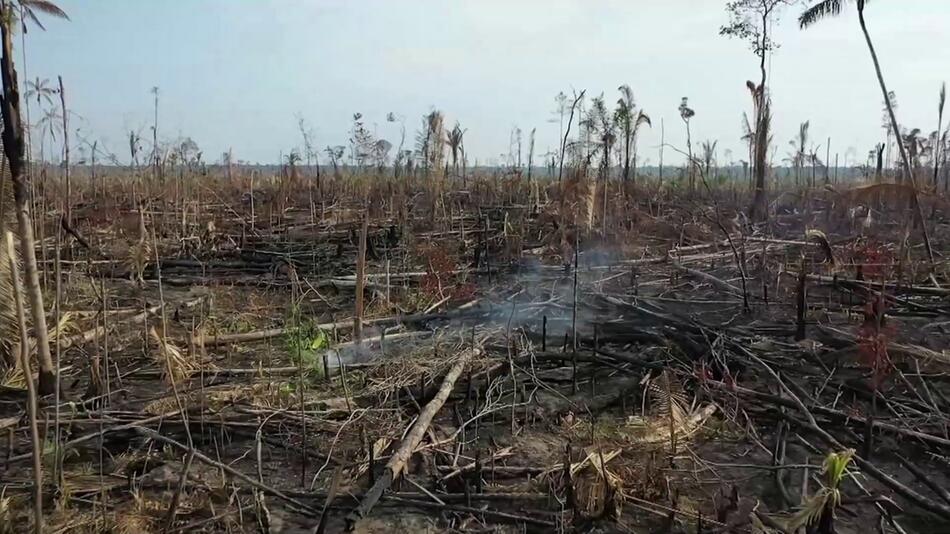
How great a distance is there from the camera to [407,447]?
331 cm

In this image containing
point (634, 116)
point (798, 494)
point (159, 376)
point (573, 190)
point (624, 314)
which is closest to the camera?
point (798, 494)

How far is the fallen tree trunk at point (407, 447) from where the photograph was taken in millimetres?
2832

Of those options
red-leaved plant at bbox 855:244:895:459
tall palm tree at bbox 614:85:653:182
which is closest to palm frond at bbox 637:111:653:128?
tall palm tree at bbox 614:85:653:182

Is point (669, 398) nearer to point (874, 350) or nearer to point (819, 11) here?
point (874, 350)

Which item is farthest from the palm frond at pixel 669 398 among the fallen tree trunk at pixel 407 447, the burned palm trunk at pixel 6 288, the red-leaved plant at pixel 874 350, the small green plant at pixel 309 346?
the burned palm trunk at pixel 6 288

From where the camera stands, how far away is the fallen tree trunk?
2.83m

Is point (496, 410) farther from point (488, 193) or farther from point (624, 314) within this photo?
Answer: point (488, 193)

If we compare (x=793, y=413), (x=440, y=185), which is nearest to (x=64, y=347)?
(x=793, y=413)

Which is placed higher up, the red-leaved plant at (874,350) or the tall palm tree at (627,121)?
the tall palm tree at (627,121)

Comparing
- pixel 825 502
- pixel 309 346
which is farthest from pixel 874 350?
pixel 309 346

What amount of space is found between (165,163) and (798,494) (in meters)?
13.5

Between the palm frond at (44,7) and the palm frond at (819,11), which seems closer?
the palm frond at (44,7)

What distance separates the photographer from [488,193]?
1530 centimetres

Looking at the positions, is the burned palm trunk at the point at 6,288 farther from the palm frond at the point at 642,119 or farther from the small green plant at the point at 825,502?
the palm frond at the point at 642,119
